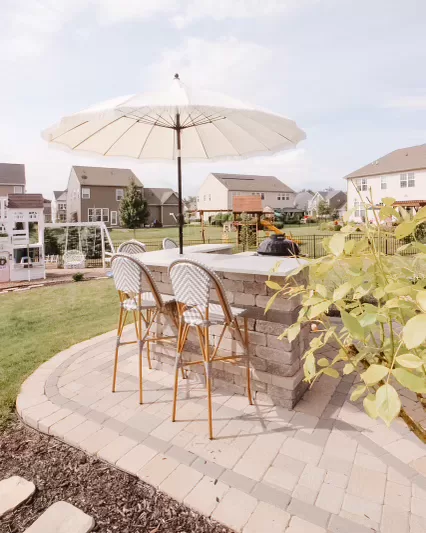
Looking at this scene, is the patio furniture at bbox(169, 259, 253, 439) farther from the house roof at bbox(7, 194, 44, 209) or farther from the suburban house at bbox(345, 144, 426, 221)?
the suburban house at bbox(345, 144, 426, 221)

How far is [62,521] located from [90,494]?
25 cm

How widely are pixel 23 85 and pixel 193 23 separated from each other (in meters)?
3.25

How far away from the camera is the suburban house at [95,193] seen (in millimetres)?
47531

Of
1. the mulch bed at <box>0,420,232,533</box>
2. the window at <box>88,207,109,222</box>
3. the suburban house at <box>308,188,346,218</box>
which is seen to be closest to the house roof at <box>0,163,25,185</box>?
the window at <box>88,207,109,222</box>

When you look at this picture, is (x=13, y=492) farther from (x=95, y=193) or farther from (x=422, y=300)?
(x=95, y=193)

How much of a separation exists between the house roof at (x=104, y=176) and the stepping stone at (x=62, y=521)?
164 ft

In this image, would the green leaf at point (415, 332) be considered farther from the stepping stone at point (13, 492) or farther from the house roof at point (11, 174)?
the house roof at point (11, 174)

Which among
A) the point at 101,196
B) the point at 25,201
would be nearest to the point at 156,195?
the point at 101,196

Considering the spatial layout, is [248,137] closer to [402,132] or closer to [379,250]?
[379,250]

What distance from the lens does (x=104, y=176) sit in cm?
4997

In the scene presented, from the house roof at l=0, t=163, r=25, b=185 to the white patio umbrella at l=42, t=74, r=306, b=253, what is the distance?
49.0 meters

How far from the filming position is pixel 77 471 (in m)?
2.50

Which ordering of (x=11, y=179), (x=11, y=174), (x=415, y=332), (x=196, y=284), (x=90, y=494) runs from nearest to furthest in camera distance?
(x=415, y=332)
(x=90, y=494)
(x=196, y=284)
(x=11, y=179)
(x=11, y=174)

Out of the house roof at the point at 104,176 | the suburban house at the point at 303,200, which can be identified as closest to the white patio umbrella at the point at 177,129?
the house roof at the point at 104,176
